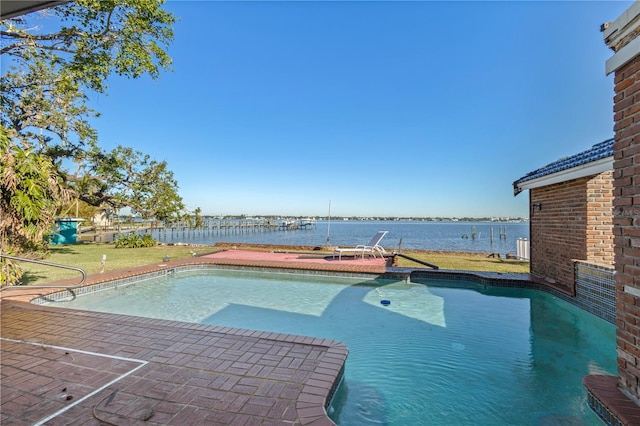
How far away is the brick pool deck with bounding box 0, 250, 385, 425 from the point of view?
2219 mm

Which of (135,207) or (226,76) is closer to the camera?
(226,76)

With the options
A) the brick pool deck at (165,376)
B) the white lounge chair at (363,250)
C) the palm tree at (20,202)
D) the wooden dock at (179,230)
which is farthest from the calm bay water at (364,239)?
the palm tree at (20,202)

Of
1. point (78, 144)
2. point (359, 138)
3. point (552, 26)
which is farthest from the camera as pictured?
point (359, 138)

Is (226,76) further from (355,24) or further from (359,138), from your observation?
(359,138)

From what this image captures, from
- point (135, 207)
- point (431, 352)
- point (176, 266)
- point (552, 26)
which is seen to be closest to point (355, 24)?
point (552, 26)

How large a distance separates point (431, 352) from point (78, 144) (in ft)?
52.7

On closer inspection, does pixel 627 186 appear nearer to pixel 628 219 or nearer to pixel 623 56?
pixel 628 219

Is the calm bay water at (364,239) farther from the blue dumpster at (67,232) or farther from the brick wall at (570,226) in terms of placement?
the blue dumpster at (67,232)

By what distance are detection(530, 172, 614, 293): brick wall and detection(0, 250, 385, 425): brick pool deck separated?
559 centimetres

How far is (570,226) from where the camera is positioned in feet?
20.6

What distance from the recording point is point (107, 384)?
2.62 m

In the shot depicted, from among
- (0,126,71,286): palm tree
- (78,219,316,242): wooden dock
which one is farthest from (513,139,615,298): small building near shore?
(78,219,316,242): wooden dock

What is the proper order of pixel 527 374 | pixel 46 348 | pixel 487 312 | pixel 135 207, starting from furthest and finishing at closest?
pixel 135 207 → pixel 487 312 → pixel 527 374 → pixel 46 348

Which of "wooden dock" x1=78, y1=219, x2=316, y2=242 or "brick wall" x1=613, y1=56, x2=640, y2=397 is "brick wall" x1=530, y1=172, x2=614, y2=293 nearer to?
"brick wall" x1=613, y1=56, x2=640, y2=397
